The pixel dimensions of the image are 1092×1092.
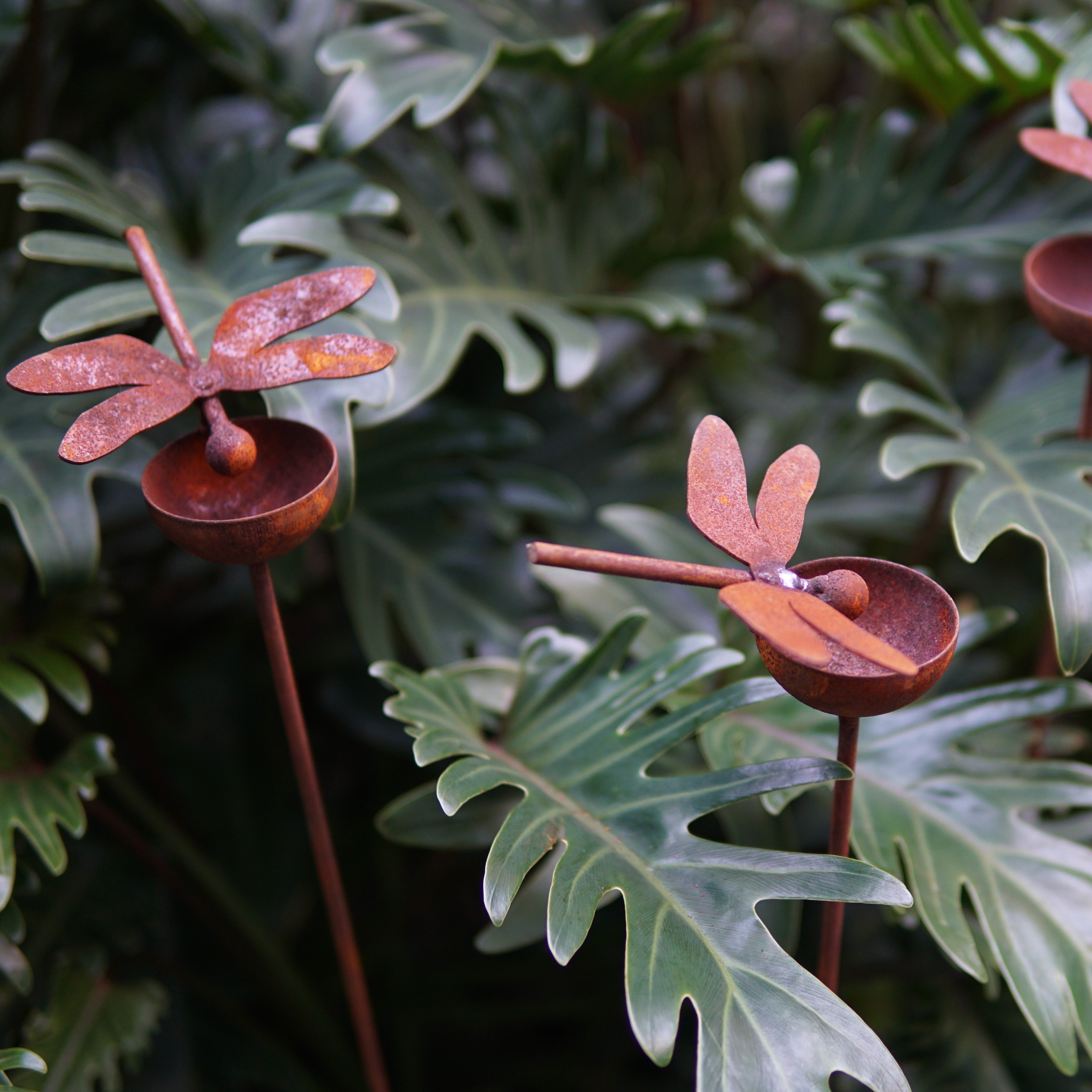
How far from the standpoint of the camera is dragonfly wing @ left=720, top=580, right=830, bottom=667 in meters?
→ 0.39

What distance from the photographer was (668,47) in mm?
1371

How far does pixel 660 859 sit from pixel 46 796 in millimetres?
427

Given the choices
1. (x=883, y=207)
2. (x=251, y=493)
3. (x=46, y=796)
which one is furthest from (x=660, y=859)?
(x=883, y=207)

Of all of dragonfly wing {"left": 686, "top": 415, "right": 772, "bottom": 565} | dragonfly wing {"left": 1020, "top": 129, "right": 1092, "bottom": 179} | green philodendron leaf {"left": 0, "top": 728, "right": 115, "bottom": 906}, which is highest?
dragonfly wing {"left": 1020, "top": 129, "right": 1092, "bottom": 179}

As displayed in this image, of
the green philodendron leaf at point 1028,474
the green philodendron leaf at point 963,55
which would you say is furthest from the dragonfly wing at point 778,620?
the green philodendron leaf at point 963,55

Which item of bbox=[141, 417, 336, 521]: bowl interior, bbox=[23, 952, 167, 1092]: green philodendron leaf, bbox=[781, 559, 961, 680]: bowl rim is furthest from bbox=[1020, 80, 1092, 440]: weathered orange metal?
bbox=[23, 952, 167, 1092]: green philodendron leaf

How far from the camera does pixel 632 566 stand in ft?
1.41

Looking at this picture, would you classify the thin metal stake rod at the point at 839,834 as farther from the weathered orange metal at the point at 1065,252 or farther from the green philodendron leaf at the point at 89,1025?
the green philodendron leaf at the point at 89,1025

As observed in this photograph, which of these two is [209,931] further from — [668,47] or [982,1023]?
[668,47]

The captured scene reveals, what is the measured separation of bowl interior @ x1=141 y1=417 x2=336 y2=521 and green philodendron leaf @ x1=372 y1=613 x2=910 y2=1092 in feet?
0.48

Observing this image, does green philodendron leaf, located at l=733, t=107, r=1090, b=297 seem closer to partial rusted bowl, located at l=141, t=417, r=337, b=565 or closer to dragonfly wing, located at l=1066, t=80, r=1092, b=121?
dragonfly wing, located at l=1066, t=80, r=1092, b=121

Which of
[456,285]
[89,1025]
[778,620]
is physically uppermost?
[778,620]

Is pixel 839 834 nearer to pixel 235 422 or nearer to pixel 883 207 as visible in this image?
pixel 235 422

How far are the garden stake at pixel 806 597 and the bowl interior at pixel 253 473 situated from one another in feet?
0.54
